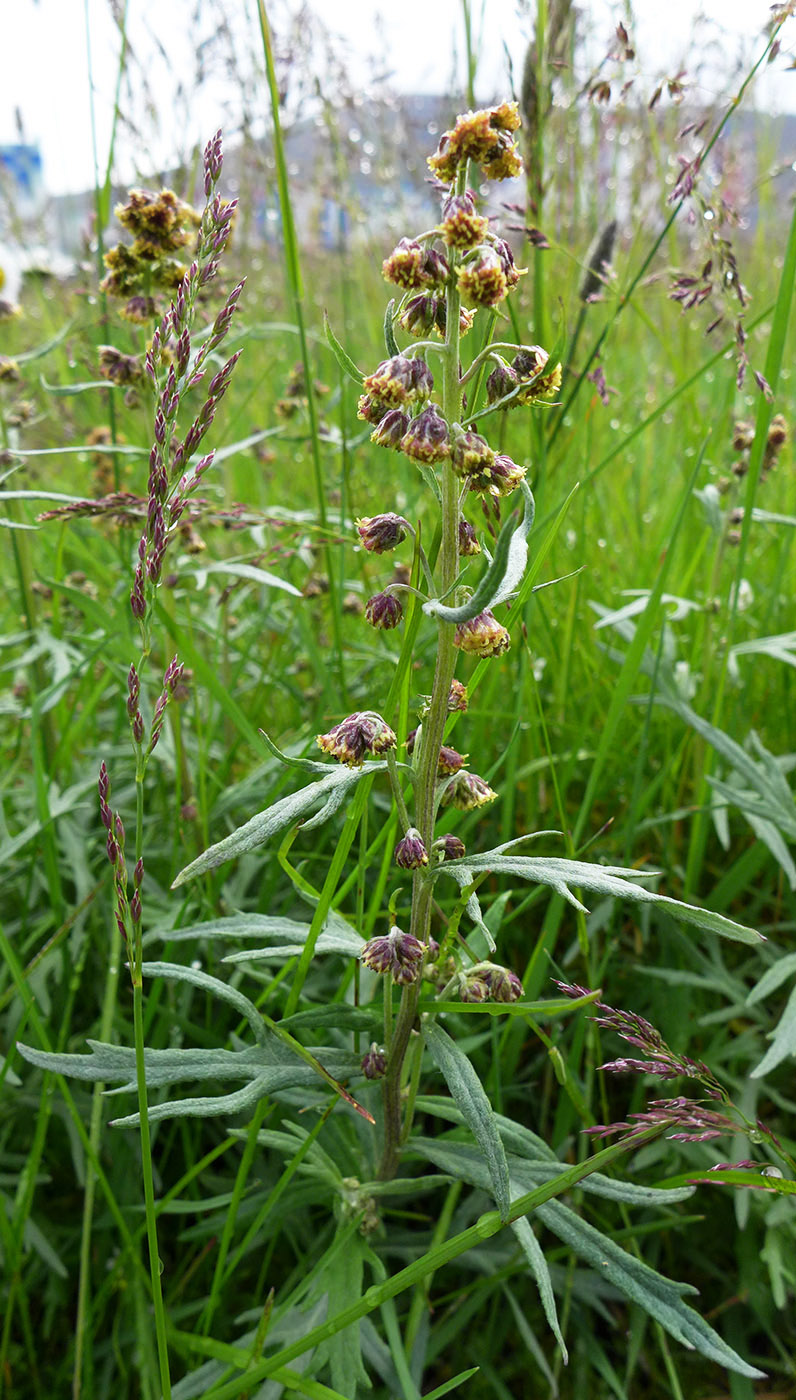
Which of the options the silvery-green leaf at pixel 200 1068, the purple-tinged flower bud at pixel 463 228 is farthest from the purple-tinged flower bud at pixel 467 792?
the purple-tinged flower bud at pixel 463 228

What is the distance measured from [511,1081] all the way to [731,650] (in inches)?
34.2

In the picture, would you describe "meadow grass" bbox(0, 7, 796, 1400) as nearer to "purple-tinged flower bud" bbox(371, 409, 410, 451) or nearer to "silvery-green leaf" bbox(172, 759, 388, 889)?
"silvery-green leaf" bbox(172, 759, 388, 889)

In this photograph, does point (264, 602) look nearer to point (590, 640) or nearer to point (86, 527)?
point (86, 527)

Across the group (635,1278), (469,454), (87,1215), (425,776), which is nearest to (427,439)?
(469,454)

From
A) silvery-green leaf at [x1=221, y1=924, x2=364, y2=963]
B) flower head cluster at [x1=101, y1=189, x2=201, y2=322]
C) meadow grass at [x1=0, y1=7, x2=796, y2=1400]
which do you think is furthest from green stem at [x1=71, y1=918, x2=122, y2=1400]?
flower head cluster at [x1=101, y1=189, x2=201, y2=322]

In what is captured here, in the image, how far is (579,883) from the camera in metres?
0.97

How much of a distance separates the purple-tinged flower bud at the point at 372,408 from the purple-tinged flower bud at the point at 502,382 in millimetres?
113

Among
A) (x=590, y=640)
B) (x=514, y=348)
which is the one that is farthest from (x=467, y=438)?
(x=590, y=640)

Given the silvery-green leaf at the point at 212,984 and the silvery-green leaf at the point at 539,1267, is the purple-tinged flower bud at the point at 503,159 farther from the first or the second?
the silvery-green leaf at the point at 539,1267

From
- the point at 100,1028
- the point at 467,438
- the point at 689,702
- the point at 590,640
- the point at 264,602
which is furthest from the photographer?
the point at 264,602

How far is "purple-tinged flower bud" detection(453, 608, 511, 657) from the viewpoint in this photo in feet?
3.26

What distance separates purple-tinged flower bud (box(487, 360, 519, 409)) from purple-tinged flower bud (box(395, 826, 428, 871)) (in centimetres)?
47

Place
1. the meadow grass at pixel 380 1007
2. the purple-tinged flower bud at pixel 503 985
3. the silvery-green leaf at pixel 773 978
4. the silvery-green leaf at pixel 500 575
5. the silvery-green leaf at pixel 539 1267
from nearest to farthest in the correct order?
the silvery-green leaf at pixel 500 575 → the silvery-green leaf at pixel 539 1267 → the purple-tinged flower bud at pixel 503 985 → the meadow grass at pixel 380 1007 → the silvery-green leaf at pixel 773 978

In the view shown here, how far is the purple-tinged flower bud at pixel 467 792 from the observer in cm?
109
